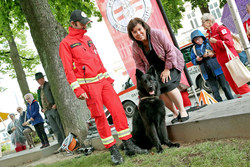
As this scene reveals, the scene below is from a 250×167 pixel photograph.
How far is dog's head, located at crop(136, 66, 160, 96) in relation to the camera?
4023 millimetres

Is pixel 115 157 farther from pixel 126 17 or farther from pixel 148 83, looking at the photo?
pixel 126 17

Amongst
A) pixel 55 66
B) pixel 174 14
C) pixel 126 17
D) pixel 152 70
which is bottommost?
pixel 152 70


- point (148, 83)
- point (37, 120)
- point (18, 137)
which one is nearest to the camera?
point (148, 83)

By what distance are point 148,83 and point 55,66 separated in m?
4.41

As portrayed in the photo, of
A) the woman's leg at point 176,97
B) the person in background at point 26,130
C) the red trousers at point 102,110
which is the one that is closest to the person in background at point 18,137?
the person in background at point 26,130

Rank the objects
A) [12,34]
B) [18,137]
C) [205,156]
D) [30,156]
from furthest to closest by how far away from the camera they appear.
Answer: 1. [12,34]
2. [18,137]
3. [30,156]
4. [205,156]

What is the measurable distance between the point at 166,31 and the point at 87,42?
184 centimetres

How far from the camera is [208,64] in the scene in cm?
625

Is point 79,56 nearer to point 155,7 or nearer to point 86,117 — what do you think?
point 155,7

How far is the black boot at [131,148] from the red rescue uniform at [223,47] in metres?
2.75

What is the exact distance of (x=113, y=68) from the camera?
52469 mm

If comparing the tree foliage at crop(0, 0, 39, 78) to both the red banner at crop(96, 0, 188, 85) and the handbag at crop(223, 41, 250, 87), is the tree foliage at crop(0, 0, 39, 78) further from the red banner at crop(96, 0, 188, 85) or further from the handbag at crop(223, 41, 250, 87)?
the handbag at crop(223, 41, 250, 87)

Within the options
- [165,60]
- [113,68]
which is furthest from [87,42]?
[113,68]

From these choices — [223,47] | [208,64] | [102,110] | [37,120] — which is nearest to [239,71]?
[223,47]
